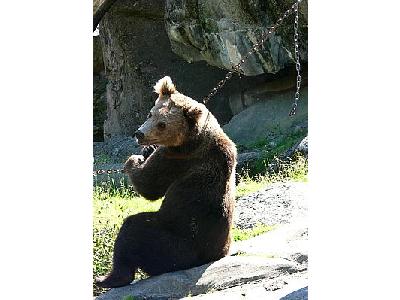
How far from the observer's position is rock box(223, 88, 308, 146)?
8.02m

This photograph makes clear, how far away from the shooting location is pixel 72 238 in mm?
3660

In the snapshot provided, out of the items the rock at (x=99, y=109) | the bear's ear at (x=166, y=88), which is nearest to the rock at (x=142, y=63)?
the rock at (x=99, y=109)

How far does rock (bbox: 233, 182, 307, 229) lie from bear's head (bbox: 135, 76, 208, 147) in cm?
104

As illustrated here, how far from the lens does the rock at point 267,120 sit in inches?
316

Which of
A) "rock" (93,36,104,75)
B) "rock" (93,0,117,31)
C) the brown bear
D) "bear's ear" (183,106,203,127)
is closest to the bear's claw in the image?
the brown bear

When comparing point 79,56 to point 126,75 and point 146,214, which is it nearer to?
point 146,214

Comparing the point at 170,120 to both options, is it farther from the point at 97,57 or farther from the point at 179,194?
the point at 97,57

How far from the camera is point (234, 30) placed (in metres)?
8.14

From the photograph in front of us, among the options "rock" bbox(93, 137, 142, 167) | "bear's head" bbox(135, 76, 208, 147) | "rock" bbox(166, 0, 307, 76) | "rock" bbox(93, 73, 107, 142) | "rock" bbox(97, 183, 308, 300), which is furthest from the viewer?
"rock" bbox(93, 73, 107, 142)

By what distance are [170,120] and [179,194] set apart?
380 millimetres

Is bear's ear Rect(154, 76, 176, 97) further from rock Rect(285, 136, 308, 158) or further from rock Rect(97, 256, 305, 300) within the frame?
rock Rect(285, 136, 308, 158)

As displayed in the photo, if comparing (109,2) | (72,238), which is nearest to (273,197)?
(72,238)
